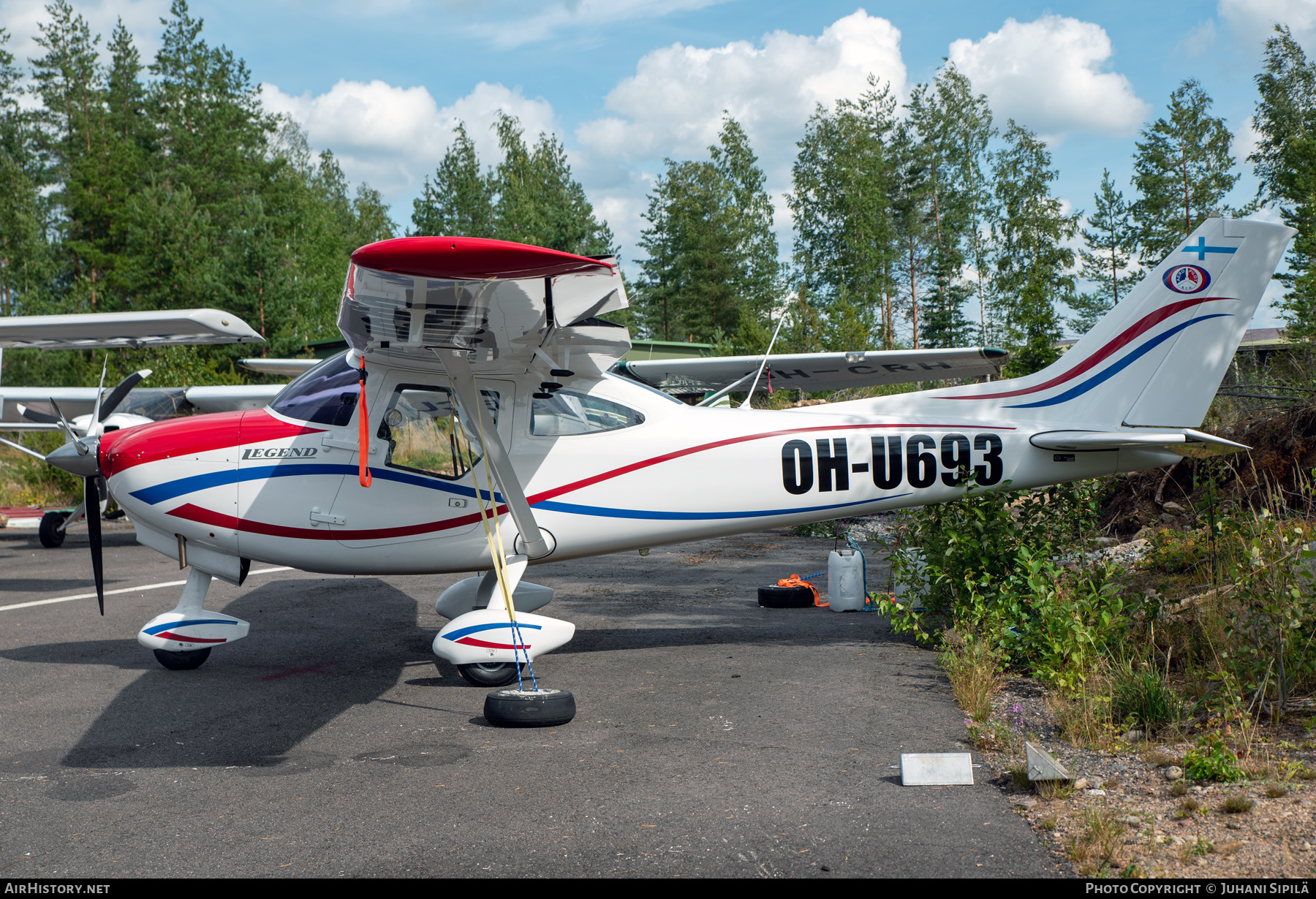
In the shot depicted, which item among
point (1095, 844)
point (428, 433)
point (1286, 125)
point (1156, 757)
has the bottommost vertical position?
point (1156, 757)

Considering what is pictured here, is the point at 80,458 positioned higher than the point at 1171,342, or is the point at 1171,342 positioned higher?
the point at 1171,342

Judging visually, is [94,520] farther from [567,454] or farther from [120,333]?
[567,454]

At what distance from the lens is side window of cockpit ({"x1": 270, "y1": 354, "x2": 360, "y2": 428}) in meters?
5.64

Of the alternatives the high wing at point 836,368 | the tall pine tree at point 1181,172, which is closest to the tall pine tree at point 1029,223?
the tall pine tree at point 1181,172

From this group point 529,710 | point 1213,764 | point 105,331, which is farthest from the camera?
point 105,331

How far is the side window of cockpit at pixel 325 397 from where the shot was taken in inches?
222

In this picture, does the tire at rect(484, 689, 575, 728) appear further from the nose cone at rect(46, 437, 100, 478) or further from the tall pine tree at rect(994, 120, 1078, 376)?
the tall pine tree at rect(994, 120, 1078, 376)

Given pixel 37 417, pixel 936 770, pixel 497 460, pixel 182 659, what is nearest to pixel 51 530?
pixel 37 417

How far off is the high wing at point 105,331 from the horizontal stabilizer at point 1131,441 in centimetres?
594

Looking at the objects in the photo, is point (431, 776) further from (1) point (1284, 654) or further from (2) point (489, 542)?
(1) point (1284, 654)

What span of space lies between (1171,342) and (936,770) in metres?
3.79

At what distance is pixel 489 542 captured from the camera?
18.2 ft

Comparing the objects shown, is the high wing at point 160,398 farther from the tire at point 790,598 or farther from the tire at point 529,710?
the tire at point 529,710

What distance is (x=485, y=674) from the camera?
5.55 metres
